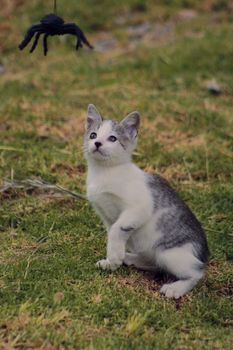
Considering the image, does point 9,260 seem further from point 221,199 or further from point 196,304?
point 221,199

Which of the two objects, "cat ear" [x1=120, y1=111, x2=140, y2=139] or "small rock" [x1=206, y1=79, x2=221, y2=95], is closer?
"cat ear" [x1=120, y1=111, x2=140, y2=139]

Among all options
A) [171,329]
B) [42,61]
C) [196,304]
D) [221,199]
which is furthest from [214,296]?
[42,61]

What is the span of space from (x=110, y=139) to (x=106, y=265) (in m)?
0.76

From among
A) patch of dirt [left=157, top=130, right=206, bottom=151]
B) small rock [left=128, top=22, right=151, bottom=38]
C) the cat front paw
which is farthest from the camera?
small rock [left=128, top=22, right=151, bottom=38]

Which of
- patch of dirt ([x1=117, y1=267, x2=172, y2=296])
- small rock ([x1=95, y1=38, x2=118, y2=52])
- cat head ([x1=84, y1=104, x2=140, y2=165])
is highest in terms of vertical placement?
cat head ([x1=84, y1=104, x2=140, y2=165])

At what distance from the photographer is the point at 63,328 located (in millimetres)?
3693

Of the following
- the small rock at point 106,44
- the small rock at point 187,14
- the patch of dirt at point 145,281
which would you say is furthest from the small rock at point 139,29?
the patch of dirt at point 145,281

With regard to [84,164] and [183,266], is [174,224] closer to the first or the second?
[183,266]

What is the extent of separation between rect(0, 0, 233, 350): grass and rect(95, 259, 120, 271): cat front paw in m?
0.05

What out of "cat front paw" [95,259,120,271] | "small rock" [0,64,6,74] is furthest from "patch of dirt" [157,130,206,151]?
"small rock" [0,64,6,74]

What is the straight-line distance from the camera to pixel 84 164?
641 centimetres

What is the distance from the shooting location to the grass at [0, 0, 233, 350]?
384 cm

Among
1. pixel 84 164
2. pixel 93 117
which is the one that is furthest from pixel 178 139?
pixel 93 117

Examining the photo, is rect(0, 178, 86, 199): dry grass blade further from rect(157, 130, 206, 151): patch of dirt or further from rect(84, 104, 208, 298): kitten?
rect(157, 130, 206, 151): patch of dirt
